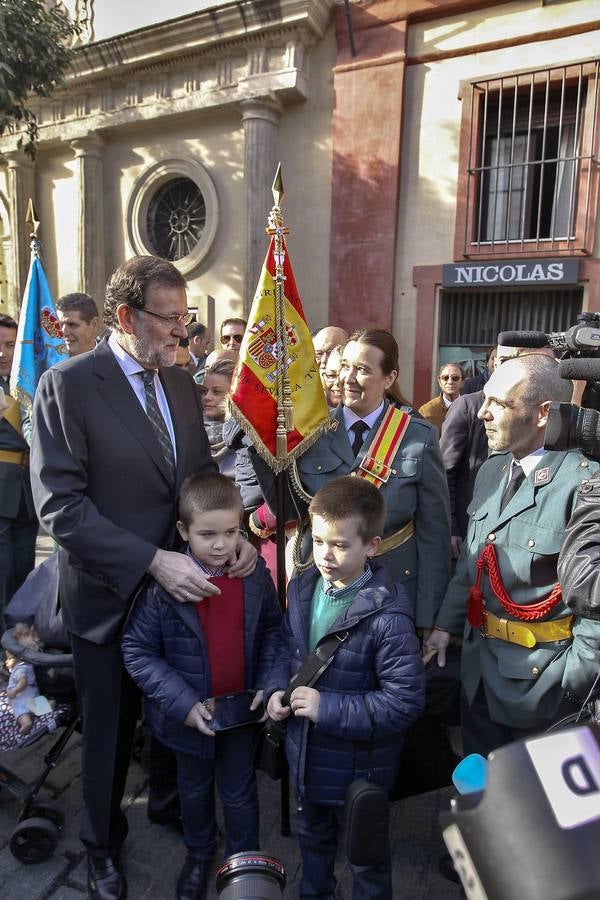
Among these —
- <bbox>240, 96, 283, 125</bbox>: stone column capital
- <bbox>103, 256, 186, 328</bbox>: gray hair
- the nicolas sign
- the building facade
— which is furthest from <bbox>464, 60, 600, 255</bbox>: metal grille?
<bbox>103, 256, 186, 328</bbox>: gray hair

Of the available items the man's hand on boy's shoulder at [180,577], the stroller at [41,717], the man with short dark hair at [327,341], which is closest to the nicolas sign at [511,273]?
the man with short dark hair at [327,341]

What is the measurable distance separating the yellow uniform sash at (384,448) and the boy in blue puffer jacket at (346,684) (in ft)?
1.20

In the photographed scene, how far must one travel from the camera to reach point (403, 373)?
803 cm

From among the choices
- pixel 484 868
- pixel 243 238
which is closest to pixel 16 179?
pixel 243 238

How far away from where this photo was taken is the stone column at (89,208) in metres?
9.60

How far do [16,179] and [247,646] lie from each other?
34.9 feet

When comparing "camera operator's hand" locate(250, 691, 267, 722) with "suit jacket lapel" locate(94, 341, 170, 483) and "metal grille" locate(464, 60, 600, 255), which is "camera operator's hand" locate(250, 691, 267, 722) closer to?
"suit jacket lapel" locate(94, 341, 170, 483)

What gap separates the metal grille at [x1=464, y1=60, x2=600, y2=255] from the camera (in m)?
6.91

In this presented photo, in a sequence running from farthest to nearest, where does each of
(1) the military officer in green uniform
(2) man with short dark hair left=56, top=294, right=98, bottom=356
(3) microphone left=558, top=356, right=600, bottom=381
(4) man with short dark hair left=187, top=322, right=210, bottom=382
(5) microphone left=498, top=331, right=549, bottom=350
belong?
1. (4) man with short dark hair left=187, top=322, right=210, bottom=382
2. (2) man with short dark hair left=56, top=294, right=98, bottom=356
3. (1) the military officer in green uniform
4. (5) microphone left=498, top=331, right=549, bottom=350
5. (3) microphone left=558, top=356, right=600, bottom=381

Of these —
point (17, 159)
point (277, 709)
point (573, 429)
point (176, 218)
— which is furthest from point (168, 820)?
point (17, 159)

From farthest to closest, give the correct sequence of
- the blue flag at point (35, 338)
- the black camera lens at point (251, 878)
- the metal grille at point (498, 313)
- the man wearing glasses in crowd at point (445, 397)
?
the metal grille at point (498, 313)
the man wearing glasses in crowd at point (445, 397)
the blue flag at point (35, 338)
the black camera lens at point (251, 878)

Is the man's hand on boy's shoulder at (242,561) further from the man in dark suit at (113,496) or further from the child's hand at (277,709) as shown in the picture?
the child's hand at (277,709)

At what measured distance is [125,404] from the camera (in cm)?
214

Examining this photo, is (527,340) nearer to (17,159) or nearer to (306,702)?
(306,702)
